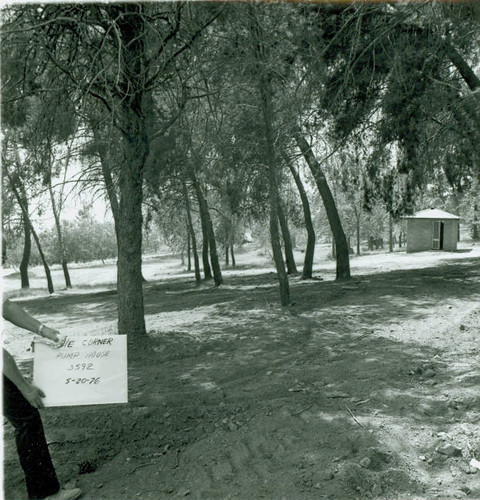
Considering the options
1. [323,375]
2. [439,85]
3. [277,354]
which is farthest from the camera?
[439,85]

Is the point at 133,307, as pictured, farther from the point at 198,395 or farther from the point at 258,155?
the point at 258,155

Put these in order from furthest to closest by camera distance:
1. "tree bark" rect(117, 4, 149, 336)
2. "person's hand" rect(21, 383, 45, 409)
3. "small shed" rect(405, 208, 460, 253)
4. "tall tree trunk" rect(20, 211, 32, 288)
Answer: "small shed" rect(405, 208, 460, 253) < "tall tree trunk" rect(20, 211, 32, 288) < "tree bark" rect(117, 4, 149, 336) < "person's hand" rect(21, 383, 45, 409)

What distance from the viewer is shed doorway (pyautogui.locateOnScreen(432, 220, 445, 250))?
32281 millimetres

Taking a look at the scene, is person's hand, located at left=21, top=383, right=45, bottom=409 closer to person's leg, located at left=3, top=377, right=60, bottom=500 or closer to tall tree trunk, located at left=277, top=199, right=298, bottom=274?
person's leg, located at left=3, top=377, right=60, bottom=500

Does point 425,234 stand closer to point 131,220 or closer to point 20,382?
point 131,220

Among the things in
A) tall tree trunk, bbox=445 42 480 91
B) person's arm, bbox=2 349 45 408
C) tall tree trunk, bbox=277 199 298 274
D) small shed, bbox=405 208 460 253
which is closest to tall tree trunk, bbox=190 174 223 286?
tall tree trunk, bbox=277 199 298 274

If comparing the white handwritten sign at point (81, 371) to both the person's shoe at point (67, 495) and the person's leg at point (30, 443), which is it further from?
the person's shoe at point (67, 495)

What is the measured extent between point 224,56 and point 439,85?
17.2 feet

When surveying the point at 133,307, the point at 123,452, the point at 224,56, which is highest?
the point at 224,56

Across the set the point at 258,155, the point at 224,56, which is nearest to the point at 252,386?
the point at 224,56

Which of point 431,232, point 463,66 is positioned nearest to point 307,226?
point 463,66

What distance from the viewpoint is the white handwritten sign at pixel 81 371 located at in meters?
3.25

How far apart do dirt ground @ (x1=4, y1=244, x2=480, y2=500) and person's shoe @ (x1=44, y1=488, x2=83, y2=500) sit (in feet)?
0.27

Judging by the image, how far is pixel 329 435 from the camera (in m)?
3.96
